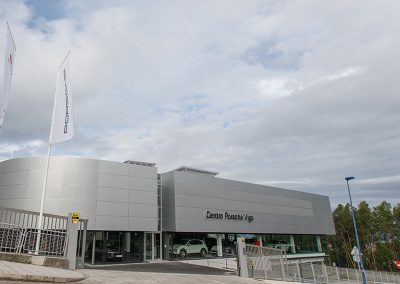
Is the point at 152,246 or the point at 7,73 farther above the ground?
the point at 7,73

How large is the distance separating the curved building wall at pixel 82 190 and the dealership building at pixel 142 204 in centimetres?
8

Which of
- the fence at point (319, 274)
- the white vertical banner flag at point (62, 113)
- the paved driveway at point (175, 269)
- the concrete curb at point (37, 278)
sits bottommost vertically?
the fence at point (319, 274)

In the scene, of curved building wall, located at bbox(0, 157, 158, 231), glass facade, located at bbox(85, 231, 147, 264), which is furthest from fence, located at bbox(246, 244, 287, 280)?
glass facade, located at bbox(85, 231, 147, 264)

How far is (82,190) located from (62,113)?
13.5m

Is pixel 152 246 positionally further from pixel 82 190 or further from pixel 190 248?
pixel 82 190

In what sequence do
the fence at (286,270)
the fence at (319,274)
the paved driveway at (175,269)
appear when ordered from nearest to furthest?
1. the fence at (286,270)
2. the paved driveway at (175,269)
3. the fence at (319,274)

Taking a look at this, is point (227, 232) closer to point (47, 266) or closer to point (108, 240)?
point (108, 240)

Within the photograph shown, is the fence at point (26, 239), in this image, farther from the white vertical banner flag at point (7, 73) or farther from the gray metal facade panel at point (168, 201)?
the gray metal facade panel at point (168, 201)

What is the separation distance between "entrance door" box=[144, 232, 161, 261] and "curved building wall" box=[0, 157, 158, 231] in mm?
1891

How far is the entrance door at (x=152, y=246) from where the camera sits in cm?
3088

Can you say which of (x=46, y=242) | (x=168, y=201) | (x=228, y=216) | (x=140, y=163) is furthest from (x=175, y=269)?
(x=228, y=216)

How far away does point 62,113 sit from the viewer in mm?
15453

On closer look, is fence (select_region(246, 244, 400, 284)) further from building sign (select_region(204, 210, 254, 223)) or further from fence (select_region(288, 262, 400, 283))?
building sign (select_region(204, 210, 254, 223))

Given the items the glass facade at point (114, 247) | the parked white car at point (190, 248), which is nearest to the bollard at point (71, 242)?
the glass facade at point (114, 247)
